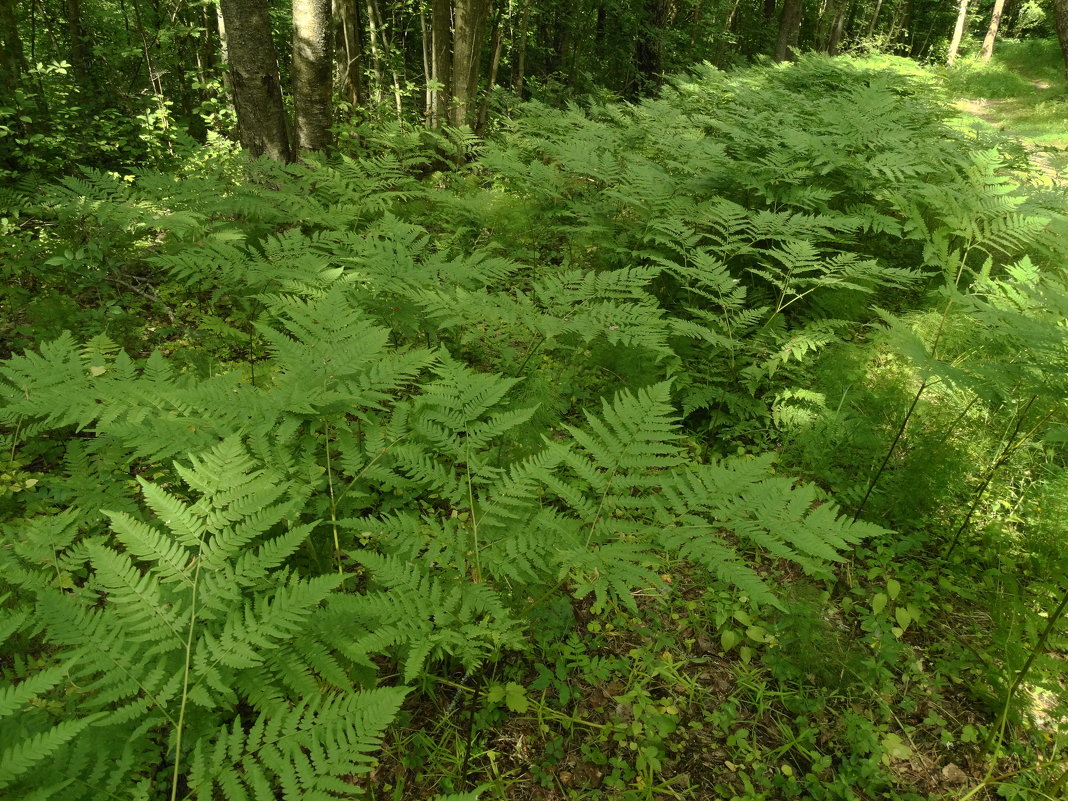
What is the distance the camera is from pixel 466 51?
27.5ft

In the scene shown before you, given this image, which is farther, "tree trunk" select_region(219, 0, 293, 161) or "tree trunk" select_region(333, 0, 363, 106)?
"tree trunk" select_region(333, 0, 363, 106)

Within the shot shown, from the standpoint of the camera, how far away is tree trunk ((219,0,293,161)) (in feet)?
17.0

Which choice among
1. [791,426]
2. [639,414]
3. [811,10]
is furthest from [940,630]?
[811,10]

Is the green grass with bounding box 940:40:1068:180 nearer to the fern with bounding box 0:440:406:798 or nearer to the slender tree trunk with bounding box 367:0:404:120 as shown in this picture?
the slender tree trunk with bounding box 367:0:404:120

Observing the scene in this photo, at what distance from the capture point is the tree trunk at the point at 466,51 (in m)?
8.07

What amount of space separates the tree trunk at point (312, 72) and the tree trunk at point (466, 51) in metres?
3.05

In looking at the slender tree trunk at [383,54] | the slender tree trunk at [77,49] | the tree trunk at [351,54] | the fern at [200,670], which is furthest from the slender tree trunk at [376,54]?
the fern at [200,670]

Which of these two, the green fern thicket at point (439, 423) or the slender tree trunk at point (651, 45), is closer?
the green fern thicket at point (439, 423)

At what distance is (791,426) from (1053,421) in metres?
1.36

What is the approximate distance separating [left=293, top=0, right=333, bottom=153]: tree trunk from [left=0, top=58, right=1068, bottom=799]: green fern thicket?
0.48m

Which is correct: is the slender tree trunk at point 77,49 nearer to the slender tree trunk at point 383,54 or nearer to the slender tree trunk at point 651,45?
the slender tree trunk at point 383,54

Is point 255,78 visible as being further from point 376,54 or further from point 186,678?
point 186,678

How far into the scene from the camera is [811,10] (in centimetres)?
3022

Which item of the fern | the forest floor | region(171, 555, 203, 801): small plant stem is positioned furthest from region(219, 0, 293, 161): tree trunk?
the forest floor
